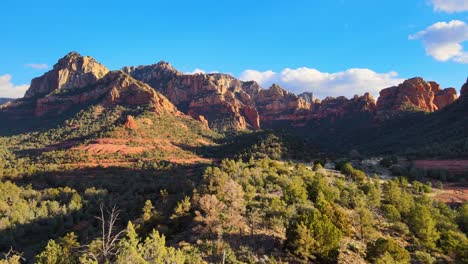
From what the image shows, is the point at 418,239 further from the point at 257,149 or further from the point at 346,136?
the point at 346,136

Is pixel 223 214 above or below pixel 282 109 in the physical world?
below

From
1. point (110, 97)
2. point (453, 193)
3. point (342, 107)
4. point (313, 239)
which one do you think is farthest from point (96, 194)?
point (342, 107)

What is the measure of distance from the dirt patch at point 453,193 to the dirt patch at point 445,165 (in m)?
6.71

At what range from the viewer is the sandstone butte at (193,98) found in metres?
116

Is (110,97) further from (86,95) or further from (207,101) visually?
(207,101)

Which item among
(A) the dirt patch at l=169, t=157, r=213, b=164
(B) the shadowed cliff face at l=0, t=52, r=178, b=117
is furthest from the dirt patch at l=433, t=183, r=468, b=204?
(B) the shadowed cliff face at l=0, t=52, r=178, b=117

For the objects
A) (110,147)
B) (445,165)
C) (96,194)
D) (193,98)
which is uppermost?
(193,98)

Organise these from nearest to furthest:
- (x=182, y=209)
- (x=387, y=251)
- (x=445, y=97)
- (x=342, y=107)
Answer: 1. (x=387, y=251)
2. (x=182, y=209)
3. (x=445, y=97)
4. (x=342, y=107)

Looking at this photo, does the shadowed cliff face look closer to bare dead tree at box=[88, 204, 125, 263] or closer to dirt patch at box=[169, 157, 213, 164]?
dirt patch at box=[169, 157, 213, 164]

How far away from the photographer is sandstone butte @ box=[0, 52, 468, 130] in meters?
116

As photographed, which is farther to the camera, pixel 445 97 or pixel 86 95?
pixel 445 97

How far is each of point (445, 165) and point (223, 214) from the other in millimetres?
53759

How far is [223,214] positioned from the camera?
18.8 m

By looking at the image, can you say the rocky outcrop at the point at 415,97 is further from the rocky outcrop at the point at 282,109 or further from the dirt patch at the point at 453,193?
the dirt patch at the point at 453,193
